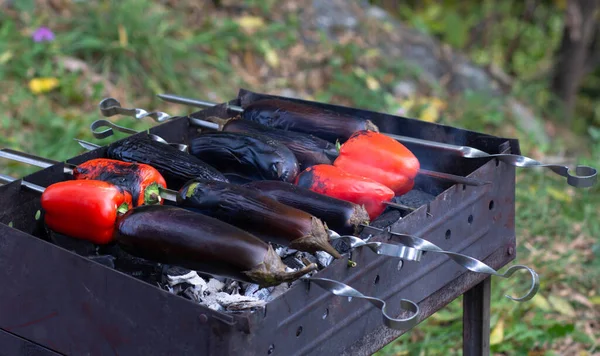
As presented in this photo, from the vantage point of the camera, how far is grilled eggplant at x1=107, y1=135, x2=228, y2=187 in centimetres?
249

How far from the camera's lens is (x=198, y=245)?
6.59ft

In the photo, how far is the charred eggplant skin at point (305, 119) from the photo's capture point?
283 centimetres

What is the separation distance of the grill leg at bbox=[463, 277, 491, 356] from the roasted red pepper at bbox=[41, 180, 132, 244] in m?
1.51

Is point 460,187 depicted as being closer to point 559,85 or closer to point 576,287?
point 576,287

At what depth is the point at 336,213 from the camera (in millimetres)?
2250

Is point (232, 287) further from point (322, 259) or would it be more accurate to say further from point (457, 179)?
point (457, 179)

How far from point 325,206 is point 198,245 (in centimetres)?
44

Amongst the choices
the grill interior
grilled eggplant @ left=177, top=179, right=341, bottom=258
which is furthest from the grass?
grilled eggplant @ left=177, top=179, right=341, bottom=258

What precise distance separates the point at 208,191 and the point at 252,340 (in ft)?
1.76

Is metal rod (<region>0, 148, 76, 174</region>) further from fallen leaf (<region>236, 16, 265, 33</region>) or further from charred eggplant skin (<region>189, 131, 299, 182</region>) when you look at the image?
fallen leaf (<region>236, 16, 265, 33</region>)

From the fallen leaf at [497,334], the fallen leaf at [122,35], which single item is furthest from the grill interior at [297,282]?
the fallen leaf at [122,35]

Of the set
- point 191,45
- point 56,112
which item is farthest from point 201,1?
point 56,112

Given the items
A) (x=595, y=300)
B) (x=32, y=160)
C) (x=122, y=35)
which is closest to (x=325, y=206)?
(x=32, y=160)

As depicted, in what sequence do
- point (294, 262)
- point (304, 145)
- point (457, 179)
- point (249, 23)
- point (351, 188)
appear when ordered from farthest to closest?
point (249, 23) → point (304, 145) → point (457, 179) → point (351, 188) → point (294, 262)
